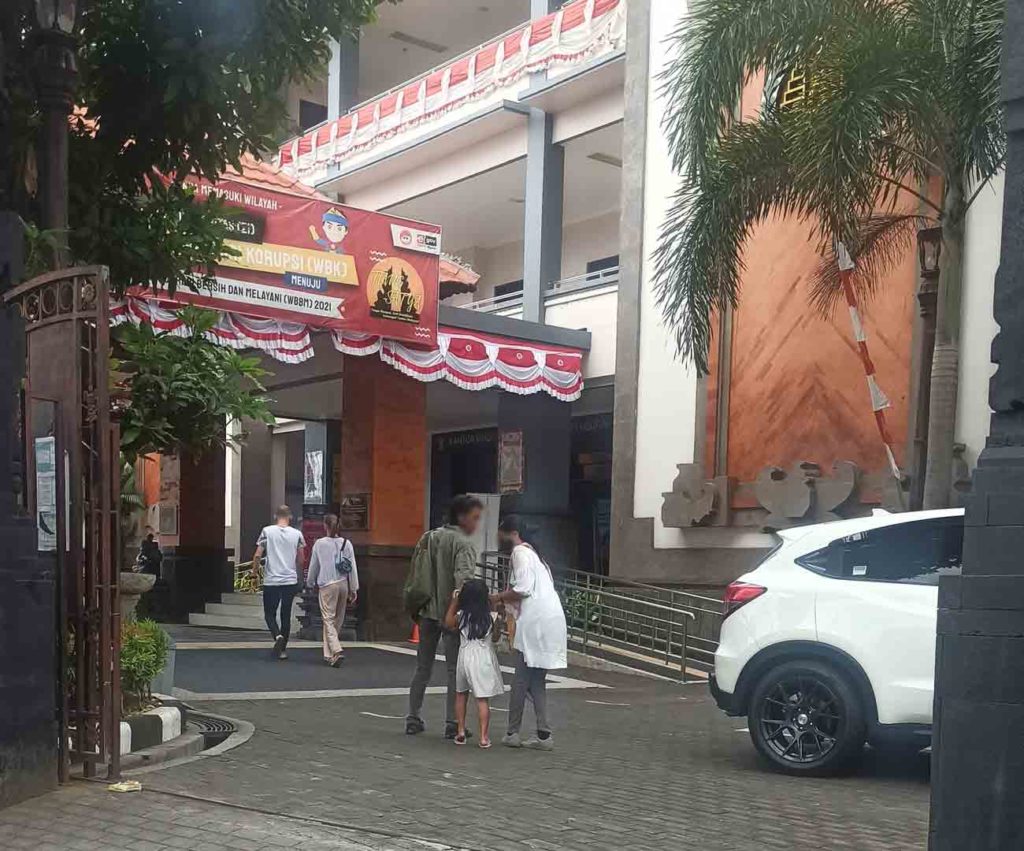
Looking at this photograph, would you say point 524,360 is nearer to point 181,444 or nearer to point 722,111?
point 722,111

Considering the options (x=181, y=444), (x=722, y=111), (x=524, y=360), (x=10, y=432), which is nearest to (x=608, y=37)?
(x=524, y=360)

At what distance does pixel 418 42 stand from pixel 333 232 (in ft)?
44.9

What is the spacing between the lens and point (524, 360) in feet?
65.1

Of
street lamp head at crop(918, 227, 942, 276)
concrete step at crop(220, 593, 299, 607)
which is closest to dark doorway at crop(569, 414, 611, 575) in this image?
concrete step at crop(220, 593, 299, 607)

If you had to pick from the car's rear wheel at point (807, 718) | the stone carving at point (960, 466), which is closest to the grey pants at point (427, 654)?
the car's rear wheel at point (807, 718)

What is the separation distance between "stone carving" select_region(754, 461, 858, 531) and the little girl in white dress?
775cm

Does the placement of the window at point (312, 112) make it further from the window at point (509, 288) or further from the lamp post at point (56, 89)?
the lamp post at point (56, 89)

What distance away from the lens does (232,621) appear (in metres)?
22.0

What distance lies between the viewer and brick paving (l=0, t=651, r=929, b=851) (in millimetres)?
6492

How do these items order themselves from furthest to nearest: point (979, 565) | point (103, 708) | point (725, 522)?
point (725, 522) < point (103, 708) < point (979, 565)

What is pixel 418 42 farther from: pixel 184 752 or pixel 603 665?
pixel 184 752

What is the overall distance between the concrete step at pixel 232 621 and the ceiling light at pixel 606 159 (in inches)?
394

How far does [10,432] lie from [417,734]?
424 cm

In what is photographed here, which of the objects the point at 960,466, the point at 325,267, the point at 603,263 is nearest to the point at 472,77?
the point at 603,263
